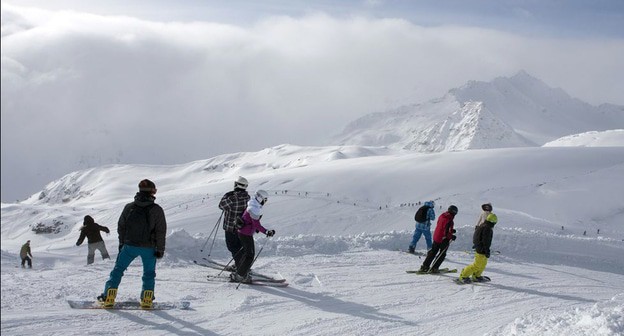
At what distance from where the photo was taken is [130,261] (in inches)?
340

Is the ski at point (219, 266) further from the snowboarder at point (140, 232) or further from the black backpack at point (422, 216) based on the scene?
the black backpack at point (422, 216)

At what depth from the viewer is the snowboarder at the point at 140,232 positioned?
8.45 m

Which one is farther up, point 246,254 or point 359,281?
point 246,254

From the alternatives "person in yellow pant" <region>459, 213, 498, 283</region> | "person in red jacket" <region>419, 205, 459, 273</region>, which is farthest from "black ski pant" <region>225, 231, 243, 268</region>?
"person in yellow pant" <region>459, 213, 498, 283</region>

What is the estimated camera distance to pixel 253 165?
17575 centimetres

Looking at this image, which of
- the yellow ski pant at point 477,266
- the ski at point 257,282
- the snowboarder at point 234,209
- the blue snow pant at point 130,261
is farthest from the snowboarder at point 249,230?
the yellow ski pant at point 477,266

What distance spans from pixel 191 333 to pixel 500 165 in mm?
38032

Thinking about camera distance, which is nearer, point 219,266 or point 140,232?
point 140,232

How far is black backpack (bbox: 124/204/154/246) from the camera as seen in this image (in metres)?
8.45

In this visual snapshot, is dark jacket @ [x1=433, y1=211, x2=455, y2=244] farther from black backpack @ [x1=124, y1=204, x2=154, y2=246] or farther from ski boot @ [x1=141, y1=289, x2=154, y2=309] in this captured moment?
black backpack @ [x1=124, y1=204, x2=154, y2=246]

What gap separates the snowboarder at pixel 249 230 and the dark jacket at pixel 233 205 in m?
0.36

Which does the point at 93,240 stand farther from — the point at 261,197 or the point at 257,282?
the point at 261,197

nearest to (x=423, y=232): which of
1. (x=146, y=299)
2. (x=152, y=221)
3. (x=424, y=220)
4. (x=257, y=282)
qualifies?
(x=424, y=220)

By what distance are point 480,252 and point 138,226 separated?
6.95 meters
